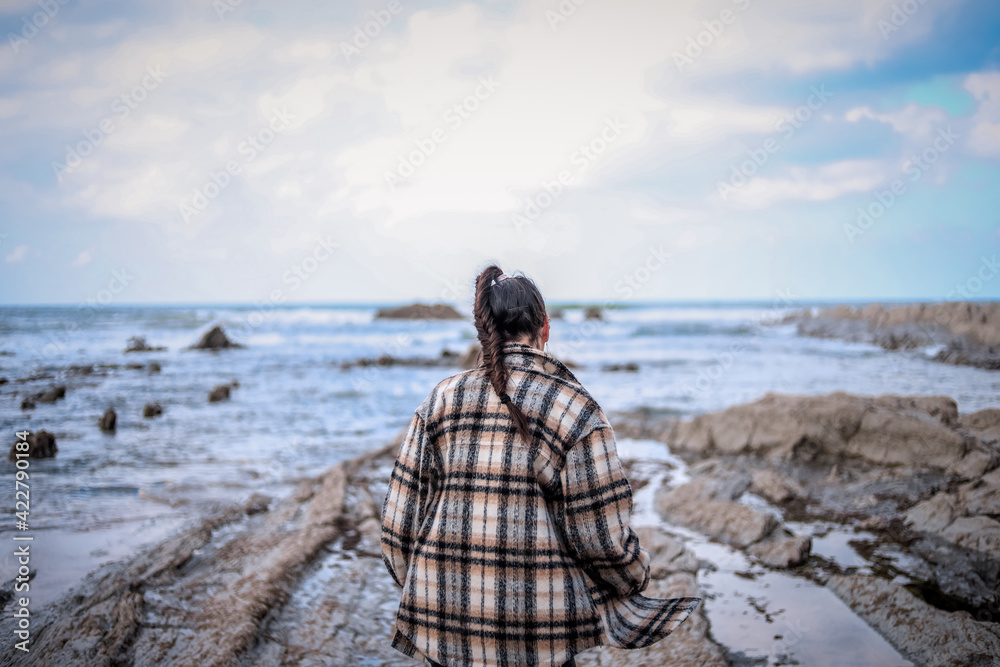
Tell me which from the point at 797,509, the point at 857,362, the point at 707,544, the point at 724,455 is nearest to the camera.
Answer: the point at 707,544

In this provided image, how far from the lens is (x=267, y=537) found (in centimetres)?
500

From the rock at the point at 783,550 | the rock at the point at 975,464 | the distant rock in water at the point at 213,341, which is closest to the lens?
the rock at the point at 783,550

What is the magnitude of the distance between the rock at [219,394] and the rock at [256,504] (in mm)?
6972

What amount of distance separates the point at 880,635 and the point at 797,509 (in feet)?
7.67

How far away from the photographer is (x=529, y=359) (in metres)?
1.76

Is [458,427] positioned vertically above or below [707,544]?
above

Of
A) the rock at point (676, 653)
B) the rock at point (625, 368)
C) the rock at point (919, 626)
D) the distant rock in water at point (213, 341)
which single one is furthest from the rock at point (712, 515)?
the distant rock in water at point (213, 341)

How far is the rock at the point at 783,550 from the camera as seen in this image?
433cm

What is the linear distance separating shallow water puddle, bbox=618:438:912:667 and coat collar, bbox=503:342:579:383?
2394mm

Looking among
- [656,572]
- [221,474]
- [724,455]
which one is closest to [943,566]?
[656,572]

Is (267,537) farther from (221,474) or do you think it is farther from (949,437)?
(949,437)

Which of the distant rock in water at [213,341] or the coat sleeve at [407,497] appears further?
the distant rock in water at [213,341]

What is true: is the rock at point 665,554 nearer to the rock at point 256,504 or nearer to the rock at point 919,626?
the rock at point 919,626

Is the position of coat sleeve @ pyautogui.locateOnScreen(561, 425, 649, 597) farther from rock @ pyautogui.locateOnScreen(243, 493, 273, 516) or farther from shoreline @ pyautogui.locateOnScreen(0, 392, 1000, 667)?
rock @ pyautogui.locateOnScreen(243, 493, 273, 516)
